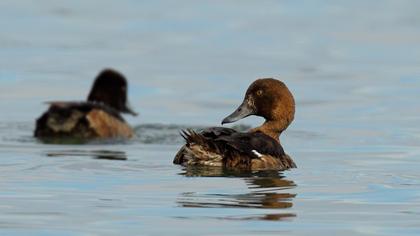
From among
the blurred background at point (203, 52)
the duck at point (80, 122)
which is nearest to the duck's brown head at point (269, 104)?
the duck at point (80, 122)

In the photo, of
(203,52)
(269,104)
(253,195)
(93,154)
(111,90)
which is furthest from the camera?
(203,52)

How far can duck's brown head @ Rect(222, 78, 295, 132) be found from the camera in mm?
15492

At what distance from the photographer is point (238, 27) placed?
32938mm

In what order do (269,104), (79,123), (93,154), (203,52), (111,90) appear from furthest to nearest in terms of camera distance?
(203,52), (111,90), (79,123), (93,154), (269,104)

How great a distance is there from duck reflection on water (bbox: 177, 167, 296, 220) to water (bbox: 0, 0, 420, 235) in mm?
16

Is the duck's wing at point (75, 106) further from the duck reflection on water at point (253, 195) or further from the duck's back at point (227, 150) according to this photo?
the duck reflection on water at point (253, 195)

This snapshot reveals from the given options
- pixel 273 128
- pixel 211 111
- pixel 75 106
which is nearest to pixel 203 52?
pixel 211 111

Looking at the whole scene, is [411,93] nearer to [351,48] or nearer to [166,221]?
[351,48]

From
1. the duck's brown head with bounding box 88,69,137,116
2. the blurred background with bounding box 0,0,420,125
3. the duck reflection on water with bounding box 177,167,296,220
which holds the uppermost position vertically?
the blurred background with bounding box 0,0,420,125

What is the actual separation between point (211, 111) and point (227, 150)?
8.31m

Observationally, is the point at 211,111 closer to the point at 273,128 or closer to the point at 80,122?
the point at 80,122

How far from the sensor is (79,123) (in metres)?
19.3

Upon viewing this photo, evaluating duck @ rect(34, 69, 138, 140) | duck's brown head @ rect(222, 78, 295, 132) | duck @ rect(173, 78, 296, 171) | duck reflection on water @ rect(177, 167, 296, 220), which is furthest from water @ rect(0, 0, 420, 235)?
duck's brown head @ rect(222, 78, 295, 132)

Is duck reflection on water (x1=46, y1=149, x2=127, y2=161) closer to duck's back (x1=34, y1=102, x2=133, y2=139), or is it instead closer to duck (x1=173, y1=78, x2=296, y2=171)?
duck (x1=173, y1=78, x2=296, y2=171)
